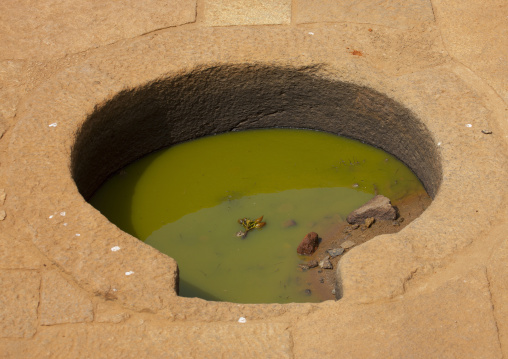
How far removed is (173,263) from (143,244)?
0.16 m

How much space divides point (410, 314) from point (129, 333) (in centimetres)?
104

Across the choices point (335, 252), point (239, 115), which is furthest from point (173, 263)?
point (239, 115)

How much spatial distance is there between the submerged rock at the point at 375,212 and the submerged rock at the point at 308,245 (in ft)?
0.90

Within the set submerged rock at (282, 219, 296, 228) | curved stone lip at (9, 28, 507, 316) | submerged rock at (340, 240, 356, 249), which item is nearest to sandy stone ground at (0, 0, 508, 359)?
curved stone lip at (9, 28, 507, 316)

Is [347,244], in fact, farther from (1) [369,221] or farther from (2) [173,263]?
(2) [173,263]

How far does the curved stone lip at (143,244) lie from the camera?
2826mm

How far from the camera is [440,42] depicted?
13.7ft

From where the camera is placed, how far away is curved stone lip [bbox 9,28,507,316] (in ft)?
9.27

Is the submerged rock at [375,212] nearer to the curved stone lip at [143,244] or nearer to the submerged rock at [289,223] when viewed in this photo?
the submerged rock at [289,223]

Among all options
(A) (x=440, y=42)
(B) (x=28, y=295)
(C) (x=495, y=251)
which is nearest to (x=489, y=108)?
(A) (x=440, y=42)

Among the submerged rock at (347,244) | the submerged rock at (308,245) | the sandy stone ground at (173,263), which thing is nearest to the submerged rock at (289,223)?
the submerged rock at (308,245)

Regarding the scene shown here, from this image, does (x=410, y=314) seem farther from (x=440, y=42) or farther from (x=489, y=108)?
(x=440, y=42)

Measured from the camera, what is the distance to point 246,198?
409 centimetres

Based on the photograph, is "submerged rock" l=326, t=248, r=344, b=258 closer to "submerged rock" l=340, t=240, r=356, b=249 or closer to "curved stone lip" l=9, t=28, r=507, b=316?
"submerged rock" l=340, t=240, r=356, b=249
